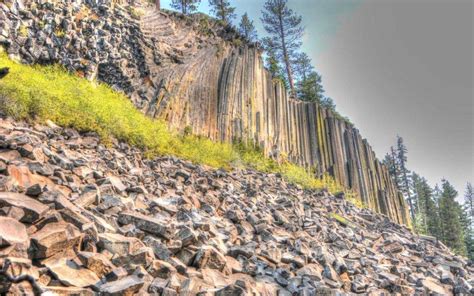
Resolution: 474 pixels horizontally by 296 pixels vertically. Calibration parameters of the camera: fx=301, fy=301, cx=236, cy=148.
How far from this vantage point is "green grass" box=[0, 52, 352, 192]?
347 inches

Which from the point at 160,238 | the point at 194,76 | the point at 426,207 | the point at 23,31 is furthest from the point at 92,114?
the point at 426,207

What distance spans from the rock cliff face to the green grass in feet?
4.19

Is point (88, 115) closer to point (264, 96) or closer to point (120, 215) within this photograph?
point (120, 215)

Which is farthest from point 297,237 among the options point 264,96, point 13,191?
point 264,96

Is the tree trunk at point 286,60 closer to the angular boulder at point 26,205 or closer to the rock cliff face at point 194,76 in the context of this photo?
the rock cliff face at point 194,76

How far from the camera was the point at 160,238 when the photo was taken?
4.35 meters

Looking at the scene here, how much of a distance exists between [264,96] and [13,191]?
Result: 1893 cm

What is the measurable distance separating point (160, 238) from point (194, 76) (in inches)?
617

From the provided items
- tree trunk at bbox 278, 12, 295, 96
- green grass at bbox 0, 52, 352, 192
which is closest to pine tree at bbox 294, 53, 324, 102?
tree trunk at bbox 278, 12, 295, 96

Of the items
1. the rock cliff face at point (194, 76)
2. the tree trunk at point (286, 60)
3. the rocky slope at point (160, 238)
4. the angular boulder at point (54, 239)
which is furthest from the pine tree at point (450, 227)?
the angular boulder at point (54, 239)

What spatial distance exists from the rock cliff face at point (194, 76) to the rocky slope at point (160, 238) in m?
8.10

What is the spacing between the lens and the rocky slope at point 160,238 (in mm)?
3066

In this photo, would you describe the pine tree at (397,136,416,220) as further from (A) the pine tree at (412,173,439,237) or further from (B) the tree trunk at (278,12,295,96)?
(B) the tree trunk at (278,12,295,96)

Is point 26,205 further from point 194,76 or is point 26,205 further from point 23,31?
point 194,76
